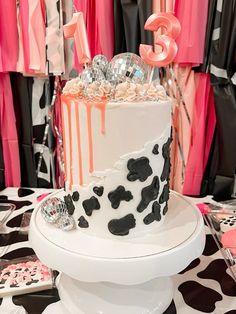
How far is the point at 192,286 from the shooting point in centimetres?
102

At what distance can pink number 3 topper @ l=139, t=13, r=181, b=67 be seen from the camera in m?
0.75

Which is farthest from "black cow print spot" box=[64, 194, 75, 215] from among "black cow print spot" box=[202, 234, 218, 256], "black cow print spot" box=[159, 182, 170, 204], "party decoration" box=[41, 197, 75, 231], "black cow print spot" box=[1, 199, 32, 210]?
"black cow print spot" box=[1, 199, 32, 210]

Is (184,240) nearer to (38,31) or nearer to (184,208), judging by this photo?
(184,208)

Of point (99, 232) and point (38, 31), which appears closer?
point (99, 232)

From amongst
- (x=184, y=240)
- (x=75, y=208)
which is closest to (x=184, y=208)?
(x=184, y=240)

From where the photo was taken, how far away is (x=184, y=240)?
76 centimetres

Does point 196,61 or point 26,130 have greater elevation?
point 196,61

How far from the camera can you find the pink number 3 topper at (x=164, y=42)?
29.7 inches

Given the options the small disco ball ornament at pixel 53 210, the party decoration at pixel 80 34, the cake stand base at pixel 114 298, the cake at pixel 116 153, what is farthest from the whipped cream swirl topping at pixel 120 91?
the cake stand base at pixel 114 298

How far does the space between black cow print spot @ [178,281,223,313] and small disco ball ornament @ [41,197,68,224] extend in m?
0.47

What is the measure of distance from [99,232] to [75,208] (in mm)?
94

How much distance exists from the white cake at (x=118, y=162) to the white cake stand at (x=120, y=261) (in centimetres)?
5

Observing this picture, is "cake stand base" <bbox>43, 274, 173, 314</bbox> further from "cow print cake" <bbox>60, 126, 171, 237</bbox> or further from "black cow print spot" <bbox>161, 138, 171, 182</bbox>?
"black cow print spot" <bbox>161, 138, 171, 182</bbox>

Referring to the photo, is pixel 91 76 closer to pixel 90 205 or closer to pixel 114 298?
pixel 90 205
